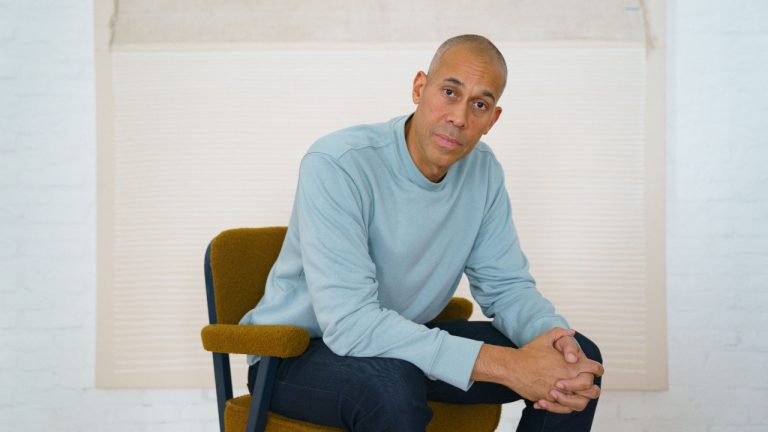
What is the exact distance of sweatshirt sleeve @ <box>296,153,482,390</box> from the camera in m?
1.54

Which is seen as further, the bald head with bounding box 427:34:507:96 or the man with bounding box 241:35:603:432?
the bald head with bounding box 427:34:507:96

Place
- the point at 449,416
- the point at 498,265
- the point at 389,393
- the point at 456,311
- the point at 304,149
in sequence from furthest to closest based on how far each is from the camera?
1. the point at 304,149
2. the point at 456,311
3. the point at 498,265
4. the point at 449,416
5. the point at 389,393

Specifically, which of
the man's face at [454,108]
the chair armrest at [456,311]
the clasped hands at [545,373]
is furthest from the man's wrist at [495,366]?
the chair armrest at [456,311]

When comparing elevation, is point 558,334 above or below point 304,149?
below

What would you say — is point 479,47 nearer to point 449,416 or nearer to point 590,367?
point 590,367

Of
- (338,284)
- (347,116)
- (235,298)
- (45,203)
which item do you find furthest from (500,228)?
(45,203)

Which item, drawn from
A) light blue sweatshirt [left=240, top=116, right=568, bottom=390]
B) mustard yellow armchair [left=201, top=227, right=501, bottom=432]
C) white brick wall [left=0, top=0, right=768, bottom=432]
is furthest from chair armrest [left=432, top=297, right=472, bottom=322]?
white brick wall [left=0, top=0, right=768, bottom=432]

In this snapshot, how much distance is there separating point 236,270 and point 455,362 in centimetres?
65

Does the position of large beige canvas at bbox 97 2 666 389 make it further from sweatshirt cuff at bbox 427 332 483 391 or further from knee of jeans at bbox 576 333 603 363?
sweatshirt cuff at bbox 427 332 483 391

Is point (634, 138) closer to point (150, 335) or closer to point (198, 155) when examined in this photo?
point (198, 155)

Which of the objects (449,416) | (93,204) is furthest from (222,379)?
(93,204)

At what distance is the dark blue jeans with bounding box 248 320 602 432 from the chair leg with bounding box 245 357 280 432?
4 cm

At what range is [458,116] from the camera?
174cm

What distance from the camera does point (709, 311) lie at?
9.93 ft
